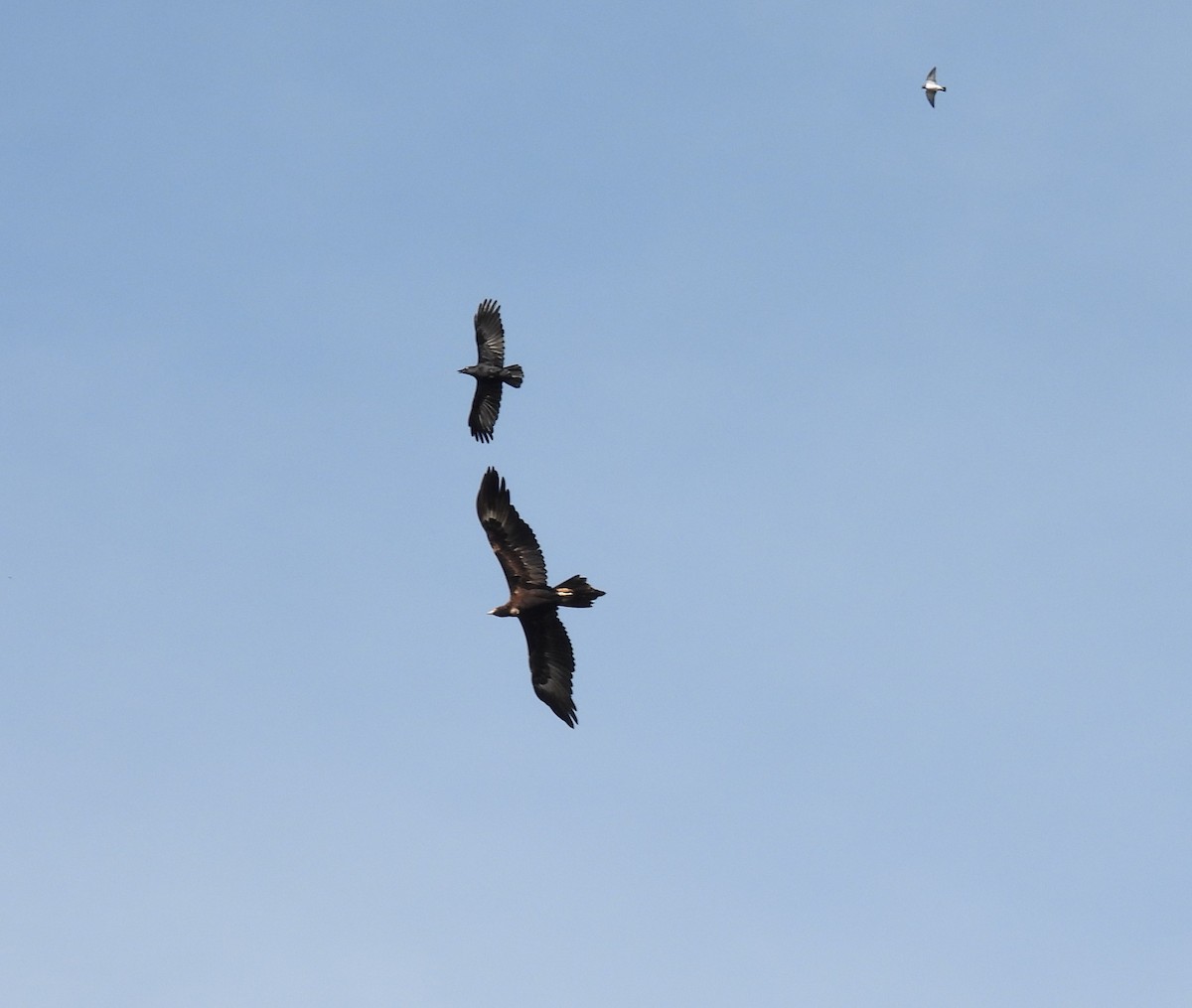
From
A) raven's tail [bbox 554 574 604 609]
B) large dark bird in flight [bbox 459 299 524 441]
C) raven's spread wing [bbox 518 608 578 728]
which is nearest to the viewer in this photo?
raven's tail [bbox 554 574 604 609]

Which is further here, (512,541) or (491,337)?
(491,337)

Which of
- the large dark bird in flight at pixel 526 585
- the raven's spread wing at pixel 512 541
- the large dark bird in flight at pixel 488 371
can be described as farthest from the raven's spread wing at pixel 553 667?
the large dark bird in flight at pixel 488 371

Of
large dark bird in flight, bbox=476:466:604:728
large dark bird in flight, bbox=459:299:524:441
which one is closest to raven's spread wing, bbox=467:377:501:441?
large dark bird in flight, bbox=459:299:524:441

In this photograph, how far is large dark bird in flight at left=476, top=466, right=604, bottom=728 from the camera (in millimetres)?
49344

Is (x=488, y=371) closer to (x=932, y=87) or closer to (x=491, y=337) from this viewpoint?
(x=491, y=337)

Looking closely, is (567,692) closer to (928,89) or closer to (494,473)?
(494,473)

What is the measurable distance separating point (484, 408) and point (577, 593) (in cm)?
1304

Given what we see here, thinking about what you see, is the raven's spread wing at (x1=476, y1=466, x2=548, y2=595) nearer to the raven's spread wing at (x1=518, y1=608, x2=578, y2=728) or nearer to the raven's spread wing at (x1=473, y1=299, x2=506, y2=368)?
the raven's spread wing at (x1=518, y1=608, x2=578, y2=728)

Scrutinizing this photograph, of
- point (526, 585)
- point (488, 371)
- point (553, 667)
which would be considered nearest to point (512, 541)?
point (526, 585)

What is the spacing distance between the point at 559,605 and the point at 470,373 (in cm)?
1286

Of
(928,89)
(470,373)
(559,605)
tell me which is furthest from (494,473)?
(928,89)

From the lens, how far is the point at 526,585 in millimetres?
49500

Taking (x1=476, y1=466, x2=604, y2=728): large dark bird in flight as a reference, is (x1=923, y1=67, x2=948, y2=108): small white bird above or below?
above

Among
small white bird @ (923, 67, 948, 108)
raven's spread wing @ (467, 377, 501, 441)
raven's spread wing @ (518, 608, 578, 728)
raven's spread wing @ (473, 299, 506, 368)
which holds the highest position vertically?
small white bird @ (923, 67, 948, 108)
